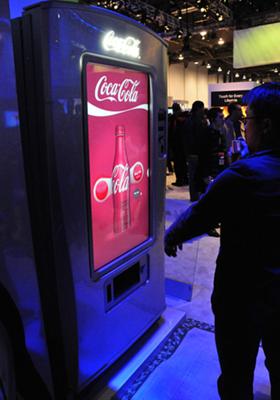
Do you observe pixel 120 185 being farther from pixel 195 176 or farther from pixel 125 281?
pixel 195 176

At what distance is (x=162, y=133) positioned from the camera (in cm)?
200

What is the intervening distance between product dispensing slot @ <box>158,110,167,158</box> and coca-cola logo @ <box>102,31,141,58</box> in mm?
391

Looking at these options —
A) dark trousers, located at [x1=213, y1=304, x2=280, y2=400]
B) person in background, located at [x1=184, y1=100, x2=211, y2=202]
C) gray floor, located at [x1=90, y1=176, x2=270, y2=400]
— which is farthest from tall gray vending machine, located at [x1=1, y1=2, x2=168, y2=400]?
person in background, located at [x1=184, y1=100, x2=211, y2=202]

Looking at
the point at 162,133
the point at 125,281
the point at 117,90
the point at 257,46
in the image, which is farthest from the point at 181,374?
the point at 257,46

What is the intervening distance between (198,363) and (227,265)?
1.01 meters

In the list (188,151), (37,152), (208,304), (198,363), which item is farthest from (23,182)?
(188,151)

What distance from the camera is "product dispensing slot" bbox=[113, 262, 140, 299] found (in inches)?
70.2

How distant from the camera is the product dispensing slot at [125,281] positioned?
171cm

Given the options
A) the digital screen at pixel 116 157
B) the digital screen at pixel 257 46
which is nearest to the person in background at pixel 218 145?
the digital screen at pixel 257 46

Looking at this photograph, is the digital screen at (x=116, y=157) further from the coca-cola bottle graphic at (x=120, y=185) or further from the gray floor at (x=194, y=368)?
the gray floor at (x=194, y=368)

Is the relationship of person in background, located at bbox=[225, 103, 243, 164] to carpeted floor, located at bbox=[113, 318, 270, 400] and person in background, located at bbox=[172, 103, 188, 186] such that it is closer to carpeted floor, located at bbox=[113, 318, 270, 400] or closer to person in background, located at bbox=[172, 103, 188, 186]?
person in background, located at bbox=[172, 103, 188, 186]

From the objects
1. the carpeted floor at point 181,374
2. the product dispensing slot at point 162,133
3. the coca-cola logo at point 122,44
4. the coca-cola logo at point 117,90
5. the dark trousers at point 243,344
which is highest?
the coca-cola logo at point 122,44

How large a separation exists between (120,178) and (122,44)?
622 millimetres

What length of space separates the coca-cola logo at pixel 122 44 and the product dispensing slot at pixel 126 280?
3.59ft
